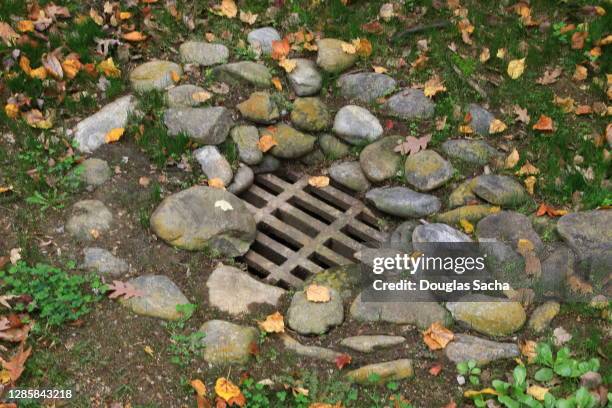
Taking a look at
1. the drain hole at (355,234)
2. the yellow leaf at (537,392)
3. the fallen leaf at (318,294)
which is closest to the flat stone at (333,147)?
the drain hole at (355,234)

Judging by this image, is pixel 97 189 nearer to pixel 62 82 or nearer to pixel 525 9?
pixel 62 82

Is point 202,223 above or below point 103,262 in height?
above

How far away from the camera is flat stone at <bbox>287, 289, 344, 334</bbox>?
13.1 ft

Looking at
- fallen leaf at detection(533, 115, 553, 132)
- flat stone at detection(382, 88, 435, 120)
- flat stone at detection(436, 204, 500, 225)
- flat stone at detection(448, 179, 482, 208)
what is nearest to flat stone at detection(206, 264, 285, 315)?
flat stone at detection(436, 204, 500, 225)

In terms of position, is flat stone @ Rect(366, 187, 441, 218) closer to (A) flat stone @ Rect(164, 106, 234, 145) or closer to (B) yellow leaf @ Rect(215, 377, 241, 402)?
(A) flat stone @ Rect(164, 106, 234, 145)

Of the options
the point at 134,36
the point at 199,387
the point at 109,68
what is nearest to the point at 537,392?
the point at 199,387

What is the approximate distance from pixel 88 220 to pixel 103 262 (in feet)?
0.97

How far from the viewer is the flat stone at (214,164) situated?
4684 mm

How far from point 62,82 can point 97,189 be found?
32.1 inches

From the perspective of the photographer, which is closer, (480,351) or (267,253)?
(480,351)

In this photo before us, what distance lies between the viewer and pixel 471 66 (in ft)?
17.3

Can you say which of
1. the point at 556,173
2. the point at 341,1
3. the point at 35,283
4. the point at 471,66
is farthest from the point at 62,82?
the point at 556,173

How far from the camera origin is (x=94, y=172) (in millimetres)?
4605

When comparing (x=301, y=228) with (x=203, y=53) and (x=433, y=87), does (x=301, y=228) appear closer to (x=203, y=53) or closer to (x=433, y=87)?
(x=433, y=87)
